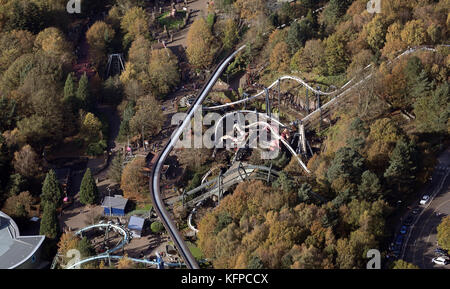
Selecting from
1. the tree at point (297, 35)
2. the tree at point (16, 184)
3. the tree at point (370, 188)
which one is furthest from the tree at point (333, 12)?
the tree at point (16, 184)

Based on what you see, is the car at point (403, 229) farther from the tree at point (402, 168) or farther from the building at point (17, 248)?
the building at point (17, 248)

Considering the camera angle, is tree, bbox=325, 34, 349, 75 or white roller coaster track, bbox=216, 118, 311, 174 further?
tree, bbox=325, 34, 349, 75

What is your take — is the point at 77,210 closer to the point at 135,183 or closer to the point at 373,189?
the point at 135,183

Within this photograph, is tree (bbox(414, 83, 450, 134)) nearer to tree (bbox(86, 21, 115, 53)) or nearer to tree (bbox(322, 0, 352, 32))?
tree (bbox(322, 0, 352, 32))

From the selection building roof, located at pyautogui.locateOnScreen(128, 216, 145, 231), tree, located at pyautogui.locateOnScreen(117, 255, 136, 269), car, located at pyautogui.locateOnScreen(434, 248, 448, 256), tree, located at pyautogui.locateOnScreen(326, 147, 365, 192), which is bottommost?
building roof, located at pyautogui.locateOnScreen(128, 216, 145, 231)

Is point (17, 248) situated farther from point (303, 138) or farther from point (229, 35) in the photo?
point (229, 35)

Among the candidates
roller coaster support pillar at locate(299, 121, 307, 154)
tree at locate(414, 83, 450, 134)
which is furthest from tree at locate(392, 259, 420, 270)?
roller coaster support pillar at locate(299, 121, 307, 154)

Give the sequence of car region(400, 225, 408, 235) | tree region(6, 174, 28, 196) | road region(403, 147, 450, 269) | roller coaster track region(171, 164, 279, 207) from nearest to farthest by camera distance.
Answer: road region(403, 147, 450, 269) < car region(400, 225, 408, 235) < roller coaster track region(171, 164, 279, 207) < tree region(6, 174, 28, 196)
